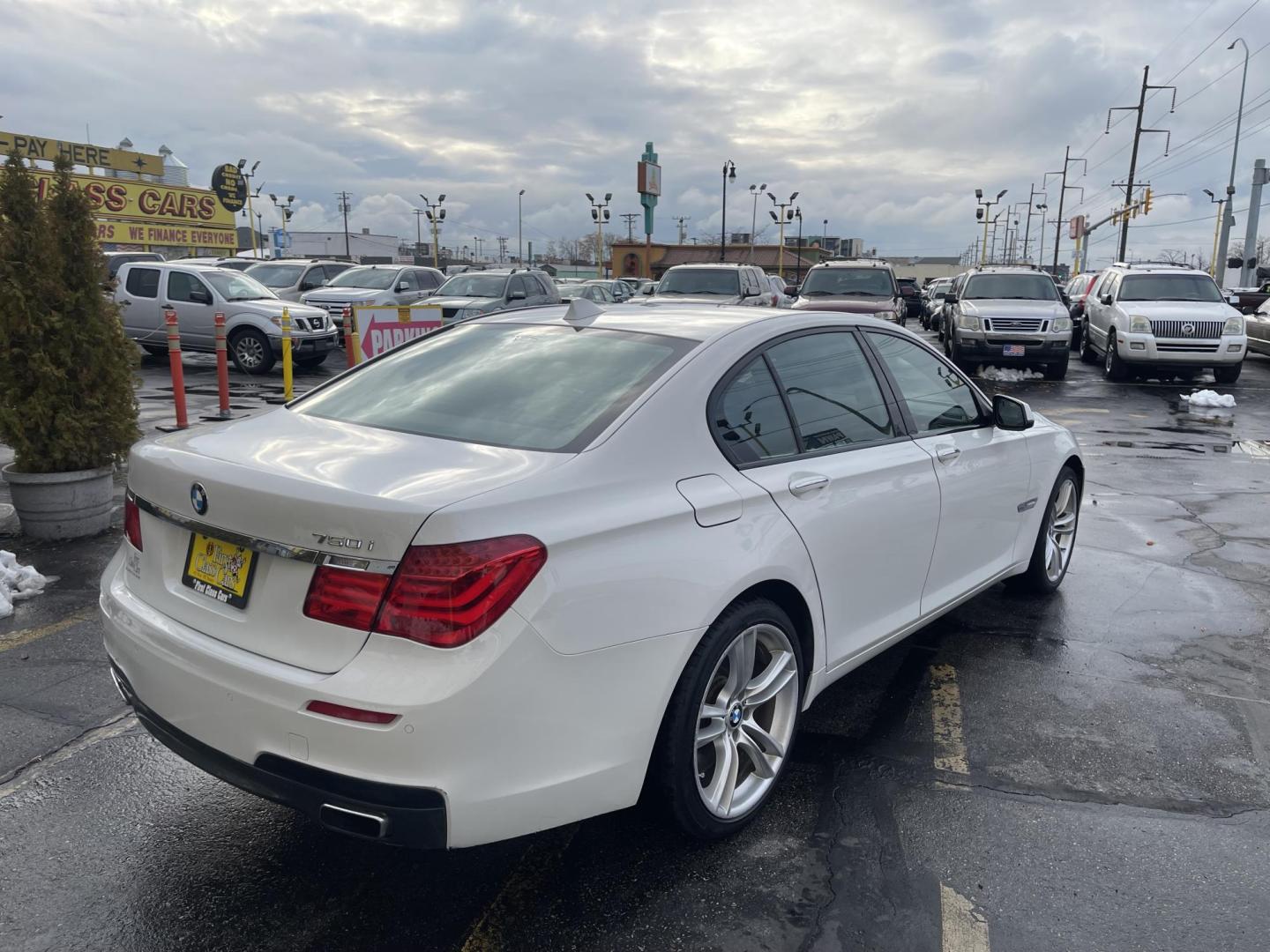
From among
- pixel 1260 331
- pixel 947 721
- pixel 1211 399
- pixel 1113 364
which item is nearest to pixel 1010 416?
pixel 947 721

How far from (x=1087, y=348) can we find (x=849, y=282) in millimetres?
5775

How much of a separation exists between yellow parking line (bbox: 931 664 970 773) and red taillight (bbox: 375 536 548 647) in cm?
208

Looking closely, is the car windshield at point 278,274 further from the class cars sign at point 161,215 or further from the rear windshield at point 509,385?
the class cars sign at point 161,215

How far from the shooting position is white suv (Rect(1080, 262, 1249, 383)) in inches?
624

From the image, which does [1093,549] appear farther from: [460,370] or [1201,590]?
[460,370]

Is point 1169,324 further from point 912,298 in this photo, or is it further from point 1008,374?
point 912,298

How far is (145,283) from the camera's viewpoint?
16516 millimetres

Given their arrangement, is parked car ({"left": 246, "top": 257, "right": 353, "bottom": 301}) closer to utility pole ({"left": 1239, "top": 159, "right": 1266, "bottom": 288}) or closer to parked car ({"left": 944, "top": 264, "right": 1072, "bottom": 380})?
parked car ({"left": 944, "top": 264, "right": 1072, "bottom": 380})

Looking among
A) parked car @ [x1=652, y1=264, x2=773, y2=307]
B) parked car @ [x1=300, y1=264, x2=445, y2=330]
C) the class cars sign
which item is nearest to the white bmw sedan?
parked car @ [x1=652, y1=264, x2=773, y2=307]

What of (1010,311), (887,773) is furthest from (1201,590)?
(1010,311)

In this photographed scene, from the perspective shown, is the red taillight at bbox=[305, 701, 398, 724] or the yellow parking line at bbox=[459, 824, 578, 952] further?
the yellow parking line at bbox=[459, 824, 578, 952]

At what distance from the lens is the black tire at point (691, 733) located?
273cm

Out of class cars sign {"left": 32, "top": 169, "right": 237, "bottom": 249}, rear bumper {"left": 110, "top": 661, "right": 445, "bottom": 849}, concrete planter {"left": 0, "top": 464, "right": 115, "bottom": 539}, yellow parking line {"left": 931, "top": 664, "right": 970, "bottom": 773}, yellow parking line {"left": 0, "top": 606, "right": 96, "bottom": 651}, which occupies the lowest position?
yellow parking line {"left": 931, "top": 664, "right": 970, "bottom": 773}

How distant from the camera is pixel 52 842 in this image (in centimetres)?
296
